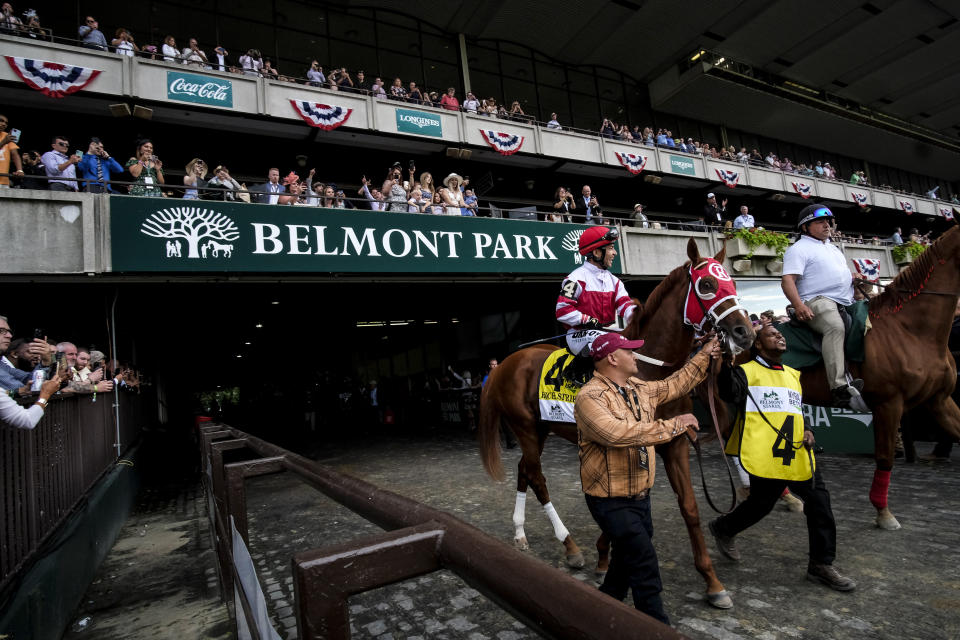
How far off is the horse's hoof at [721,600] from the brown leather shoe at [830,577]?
732 millimetres

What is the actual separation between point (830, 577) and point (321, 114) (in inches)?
685

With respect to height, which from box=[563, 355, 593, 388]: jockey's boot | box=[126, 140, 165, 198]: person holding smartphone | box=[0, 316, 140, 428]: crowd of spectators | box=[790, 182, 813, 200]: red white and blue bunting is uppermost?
box=[790, 182, 813, 200]: red white and blue bunting

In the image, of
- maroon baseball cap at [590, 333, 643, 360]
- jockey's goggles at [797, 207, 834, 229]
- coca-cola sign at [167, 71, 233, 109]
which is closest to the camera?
maroon baseball cap at [590, 333, 643, 360]

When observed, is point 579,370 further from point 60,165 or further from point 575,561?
point 60,165

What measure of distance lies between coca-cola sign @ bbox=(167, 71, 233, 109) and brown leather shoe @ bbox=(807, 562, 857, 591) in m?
17.5

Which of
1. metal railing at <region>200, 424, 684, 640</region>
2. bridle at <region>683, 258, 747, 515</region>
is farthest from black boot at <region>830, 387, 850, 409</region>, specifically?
metal railing at <region>200, 424, 684, 640</region>

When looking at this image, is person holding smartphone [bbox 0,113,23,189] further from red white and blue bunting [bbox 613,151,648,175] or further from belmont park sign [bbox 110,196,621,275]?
red white and blue bunting [bbox 613,151,648,175]

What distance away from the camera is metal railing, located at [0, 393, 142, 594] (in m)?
3.42

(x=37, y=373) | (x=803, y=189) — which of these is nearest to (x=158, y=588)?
(x=37, y=373)

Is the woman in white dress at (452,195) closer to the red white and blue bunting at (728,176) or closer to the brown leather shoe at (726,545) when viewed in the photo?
the brown leather shoe at (726,545)

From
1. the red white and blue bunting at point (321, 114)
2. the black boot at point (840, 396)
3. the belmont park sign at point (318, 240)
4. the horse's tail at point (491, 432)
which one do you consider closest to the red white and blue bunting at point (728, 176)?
the belmont park sign at point (318, 240)

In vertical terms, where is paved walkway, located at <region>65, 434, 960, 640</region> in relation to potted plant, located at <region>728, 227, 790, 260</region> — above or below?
below

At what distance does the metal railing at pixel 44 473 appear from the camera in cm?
342

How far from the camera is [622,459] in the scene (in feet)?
9.21
